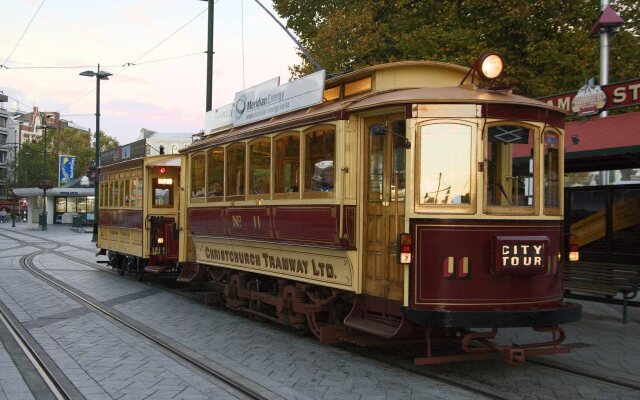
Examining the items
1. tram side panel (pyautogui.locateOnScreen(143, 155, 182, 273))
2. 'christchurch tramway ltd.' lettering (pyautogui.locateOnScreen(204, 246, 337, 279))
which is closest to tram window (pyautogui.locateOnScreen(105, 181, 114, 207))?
tram side panel (pyautogui.locateOnScreen(143, 155, 182, 273))

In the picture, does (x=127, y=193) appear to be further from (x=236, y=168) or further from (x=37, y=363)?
(x=37, y=363)

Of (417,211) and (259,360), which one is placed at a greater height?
(417,211)

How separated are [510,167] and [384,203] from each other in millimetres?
1346

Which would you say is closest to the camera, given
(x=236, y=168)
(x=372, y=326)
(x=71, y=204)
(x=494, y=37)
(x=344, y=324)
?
(x=372, y=326)

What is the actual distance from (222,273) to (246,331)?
1955 mm

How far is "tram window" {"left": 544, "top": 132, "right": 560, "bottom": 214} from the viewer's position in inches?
268

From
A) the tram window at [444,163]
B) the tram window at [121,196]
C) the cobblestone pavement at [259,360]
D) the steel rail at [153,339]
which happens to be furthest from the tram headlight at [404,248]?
the tram window at [121,196]

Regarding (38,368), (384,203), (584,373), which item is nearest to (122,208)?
(38,368)

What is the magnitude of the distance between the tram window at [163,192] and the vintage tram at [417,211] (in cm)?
656

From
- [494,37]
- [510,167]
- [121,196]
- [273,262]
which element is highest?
[494,37]

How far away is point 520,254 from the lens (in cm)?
643

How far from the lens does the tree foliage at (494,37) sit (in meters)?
16.2

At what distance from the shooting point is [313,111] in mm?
8258

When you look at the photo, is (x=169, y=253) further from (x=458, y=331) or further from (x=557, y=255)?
(x=557, y=255)
